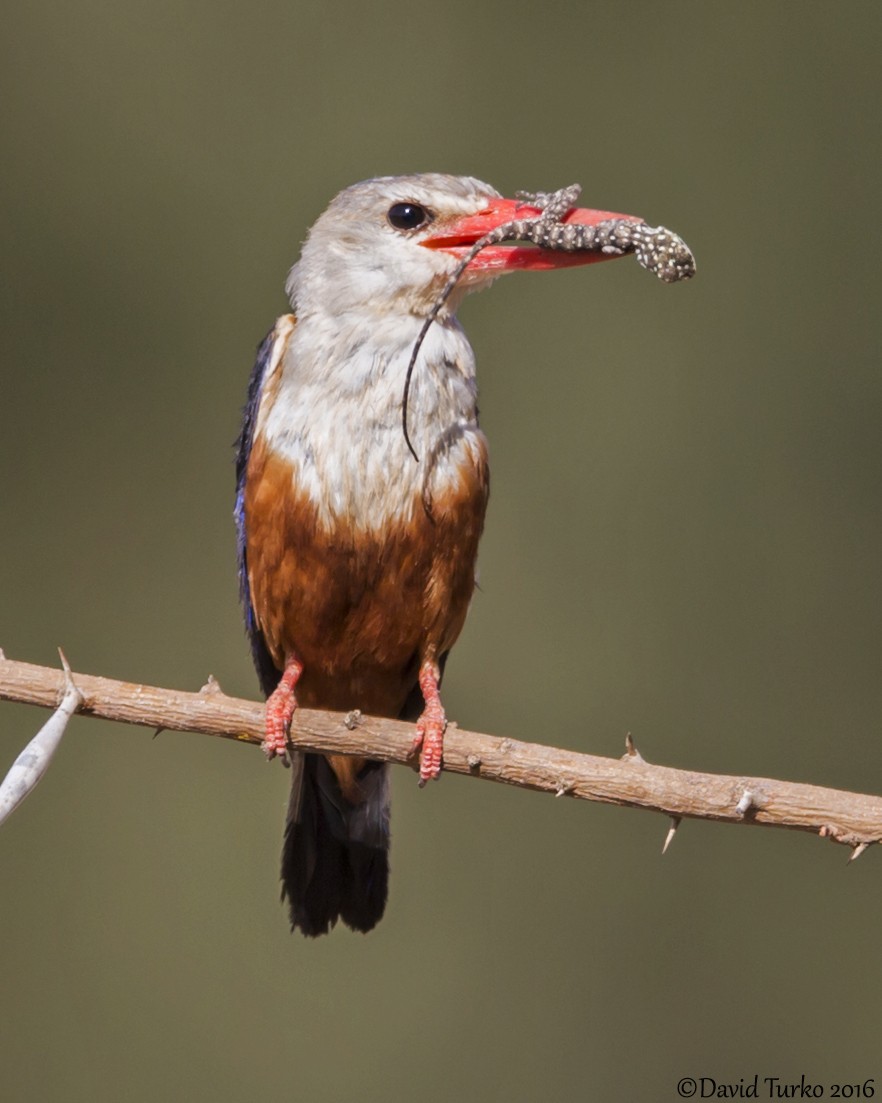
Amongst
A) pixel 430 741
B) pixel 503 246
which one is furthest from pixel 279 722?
pixel 503 246

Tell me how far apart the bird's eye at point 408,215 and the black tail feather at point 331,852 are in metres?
1.39

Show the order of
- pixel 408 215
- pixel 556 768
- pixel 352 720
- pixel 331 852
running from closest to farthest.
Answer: pixel 556 768, pixel 352 720, pixel 408 215, pixel 331 852

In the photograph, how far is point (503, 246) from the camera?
3365mm

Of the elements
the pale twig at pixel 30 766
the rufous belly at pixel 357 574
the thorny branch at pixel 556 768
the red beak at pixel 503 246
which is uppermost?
the red beak at pixel 503 246

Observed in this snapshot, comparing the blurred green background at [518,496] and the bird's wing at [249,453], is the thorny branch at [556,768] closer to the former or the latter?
the bird's wing at [249,453]

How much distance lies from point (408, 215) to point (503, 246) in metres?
0.25

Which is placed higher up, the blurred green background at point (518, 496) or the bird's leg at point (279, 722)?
the blurred green background at point (518, 496)

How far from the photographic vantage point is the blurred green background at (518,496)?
20.5 feet

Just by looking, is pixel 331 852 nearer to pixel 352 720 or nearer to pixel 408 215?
pixel 352 720

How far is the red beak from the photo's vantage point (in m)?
3.30

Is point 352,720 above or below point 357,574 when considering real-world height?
below

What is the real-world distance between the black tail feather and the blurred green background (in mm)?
2208

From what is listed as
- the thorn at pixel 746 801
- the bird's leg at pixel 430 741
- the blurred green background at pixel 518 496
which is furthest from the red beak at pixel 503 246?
the blurred green background at pixel 518 496

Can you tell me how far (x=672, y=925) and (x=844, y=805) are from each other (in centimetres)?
364
